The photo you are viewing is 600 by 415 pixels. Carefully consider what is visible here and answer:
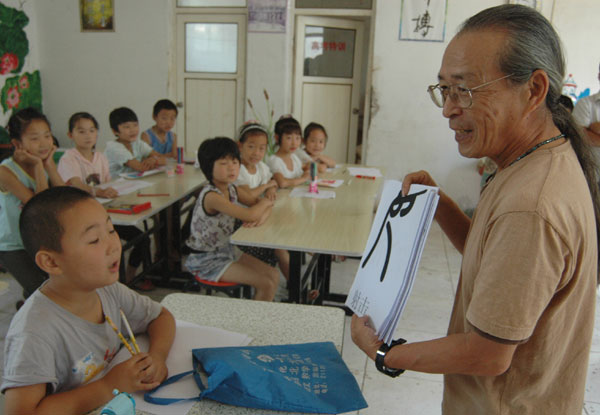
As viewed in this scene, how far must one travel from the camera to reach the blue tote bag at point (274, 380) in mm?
875

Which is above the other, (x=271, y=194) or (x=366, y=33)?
(x=366, y=33)

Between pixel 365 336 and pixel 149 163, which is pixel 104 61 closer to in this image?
pixel 149 163

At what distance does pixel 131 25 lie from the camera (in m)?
5.45

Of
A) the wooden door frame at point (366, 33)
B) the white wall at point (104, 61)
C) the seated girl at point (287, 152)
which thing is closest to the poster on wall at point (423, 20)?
the wooden door frame at point (366, 33)

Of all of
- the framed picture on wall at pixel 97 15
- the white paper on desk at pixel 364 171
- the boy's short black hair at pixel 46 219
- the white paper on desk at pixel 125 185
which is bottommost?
the white paper on desk at pixel 125 185

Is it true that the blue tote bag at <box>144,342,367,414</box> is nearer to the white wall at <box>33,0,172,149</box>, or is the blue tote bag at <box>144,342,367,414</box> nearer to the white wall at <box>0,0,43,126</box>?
the white wall at <box>33,0,172,149</box>

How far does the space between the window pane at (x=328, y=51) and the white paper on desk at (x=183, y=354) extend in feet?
15.9

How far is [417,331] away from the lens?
2758 mm

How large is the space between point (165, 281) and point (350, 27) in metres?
3.78

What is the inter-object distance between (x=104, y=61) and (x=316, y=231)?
460 cm

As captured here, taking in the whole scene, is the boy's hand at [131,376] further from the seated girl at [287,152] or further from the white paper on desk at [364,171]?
the white paper on desk at [364,171]

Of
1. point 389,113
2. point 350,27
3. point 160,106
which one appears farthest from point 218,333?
point 350,27

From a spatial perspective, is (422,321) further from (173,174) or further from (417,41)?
(417,41)

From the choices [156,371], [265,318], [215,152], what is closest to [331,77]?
→ [215,152]
